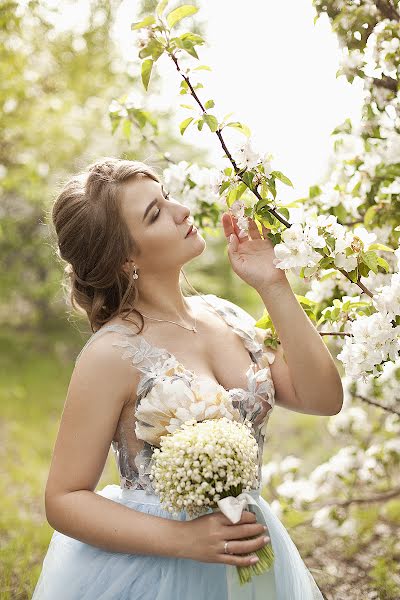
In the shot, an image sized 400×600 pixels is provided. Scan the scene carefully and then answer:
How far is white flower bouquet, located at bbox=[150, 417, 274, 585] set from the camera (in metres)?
1.88

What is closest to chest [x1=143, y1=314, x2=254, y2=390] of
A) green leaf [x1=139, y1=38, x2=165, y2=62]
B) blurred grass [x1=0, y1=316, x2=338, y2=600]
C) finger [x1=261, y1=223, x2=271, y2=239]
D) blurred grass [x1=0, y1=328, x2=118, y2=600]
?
finger [x1=261, y1=223, x2=271, y2=239]

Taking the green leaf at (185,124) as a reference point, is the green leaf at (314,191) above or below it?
below

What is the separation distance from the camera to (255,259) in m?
2.37

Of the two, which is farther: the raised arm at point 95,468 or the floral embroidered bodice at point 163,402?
the floral embroidered bodice at point 163,402

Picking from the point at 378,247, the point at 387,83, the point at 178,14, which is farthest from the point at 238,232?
the point at 387,83

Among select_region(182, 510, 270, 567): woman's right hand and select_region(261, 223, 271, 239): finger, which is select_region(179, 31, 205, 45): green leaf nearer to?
select_region(261, 223, 271, 239): finger

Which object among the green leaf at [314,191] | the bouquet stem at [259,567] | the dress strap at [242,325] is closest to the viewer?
the bouquet stem at [259,567]

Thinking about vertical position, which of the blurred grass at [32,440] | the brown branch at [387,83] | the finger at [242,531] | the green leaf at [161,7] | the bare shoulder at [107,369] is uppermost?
the green leaf at [161,7]

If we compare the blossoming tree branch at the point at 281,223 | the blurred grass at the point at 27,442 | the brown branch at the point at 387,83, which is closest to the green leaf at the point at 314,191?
the brown branch at the point at 387,83

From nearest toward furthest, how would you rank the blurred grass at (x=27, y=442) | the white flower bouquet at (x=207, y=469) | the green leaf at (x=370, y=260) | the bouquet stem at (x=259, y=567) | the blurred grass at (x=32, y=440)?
1. the white flower bouquet at (x=207, y=469)
2. the bouquet stem at (x=259, y=567)
3. the green leaf at (x=370, y=260)
4. the blurred grass at (x=27, y=442)
5. the blurred grass at (x=32, y=440)

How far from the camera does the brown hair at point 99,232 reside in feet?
8.05

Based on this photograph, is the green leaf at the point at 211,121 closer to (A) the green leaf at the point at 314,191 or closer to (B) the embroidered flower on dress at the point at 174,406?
(B) the embroidered flower on dress at the point at 174,406

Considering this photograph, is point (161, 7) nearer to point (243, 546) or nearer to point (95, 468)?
point (95, 468)

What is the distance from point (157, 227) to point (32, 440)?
471 centimetres
